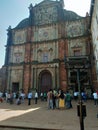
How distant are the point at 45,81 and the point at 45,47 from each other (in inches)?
236

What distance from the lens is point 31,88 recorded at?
24984 millimetres

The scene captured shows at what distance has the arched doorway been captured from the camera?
994 inches

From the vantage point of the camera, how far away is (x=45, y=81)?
2567cm

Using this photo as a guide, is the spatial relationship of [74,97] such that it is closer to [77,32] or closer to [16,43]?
[77,32]

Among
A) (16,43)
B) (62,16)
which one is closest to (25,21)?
(16,43)

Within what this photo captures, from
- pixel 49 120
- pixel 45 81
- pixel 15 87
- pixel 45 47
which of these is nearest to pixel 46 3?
pixel 45 47

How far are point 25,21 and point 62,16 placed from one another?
7867mm

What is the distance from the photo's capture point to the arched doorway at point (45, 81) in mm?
25250

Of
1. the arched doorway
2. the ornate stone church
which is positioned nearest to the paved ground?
the ornate stone church

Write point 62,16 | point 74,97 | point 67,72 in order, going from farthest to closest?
point 62,16 < point 67,72 < point 74,97

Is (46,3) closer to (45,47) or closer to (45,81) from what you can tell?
(45,47)

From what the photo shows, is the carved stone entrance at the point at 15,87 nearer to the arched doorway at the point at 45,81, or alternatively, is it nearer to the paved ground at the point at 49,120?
the arched doorway at the point at 45,81

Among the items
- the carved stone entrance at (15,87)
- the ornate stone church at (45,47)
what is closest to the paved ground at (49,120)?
the ornate stone church at (45,47)

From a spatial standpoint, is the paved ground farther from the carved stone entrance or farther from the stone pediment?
the stone pediment
